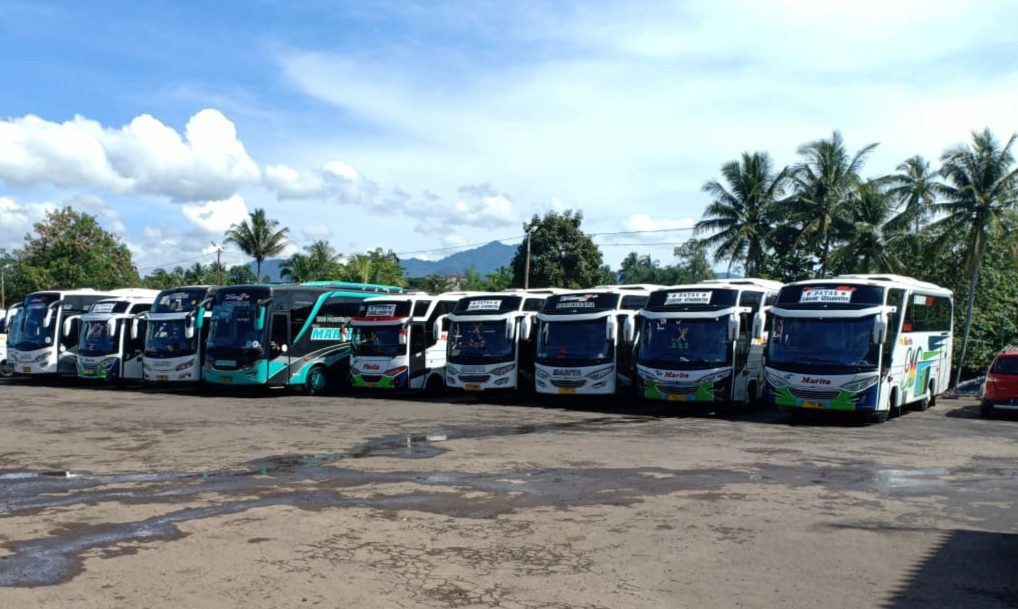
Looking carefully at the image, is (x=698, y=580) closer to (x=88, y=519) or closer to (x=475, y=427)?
(x=88, y=519)

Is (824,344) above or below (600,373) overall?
above

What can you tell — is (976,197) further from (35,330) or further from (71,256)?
(71,256)

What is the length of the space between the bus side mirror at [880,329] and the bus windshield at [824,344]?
0.42 feet

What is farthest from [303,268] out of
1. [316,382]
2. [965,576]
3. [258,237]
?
[965,576]

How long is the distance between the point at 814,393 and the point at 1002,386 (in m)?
5.91

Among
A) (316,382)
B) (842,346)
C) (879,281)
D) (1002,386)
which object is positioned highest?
(879,281)

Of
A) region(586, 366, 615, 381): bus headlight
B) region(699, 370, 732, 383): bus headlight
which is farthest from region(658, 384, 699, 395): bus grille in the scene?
region(586, 366, 615, 381): bus headlight

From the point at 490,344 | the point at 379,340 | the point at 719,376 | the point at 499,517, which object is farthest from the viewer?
the point at 379,340

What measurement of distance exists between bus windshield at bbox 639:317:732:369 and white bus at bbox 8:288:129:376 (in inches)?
730

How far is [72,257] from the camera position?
54.5 metres

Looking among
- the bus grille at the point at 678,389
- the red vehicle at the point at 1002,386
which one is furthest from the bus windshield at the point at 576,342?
the red vehicle at the point at 1002,386

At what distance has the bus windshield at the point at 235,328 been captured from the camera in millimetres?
23686

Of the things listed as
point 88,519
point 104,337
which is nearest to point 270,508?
point 88,519

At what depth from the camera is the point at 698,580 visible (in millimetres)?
6691
